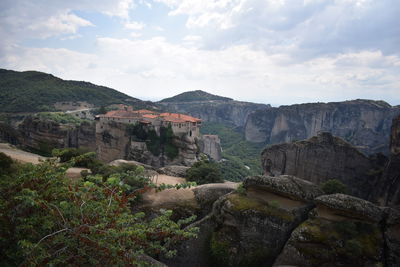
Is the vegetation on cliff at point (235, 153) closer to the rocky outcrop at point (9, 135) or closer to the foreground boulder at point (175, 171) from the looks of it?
the foreground boulder at point (175, 171)

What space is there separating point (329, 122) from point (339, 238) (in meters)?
92.2

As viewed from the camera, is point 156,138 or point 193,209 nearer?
point 193,209

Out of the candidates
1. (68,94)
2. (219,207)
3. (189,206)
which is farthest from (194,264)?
(68,94)

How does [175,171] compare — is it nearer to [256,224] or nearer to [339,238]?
[256,224]

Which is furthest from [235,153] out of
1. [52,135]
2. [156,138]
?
[52,135]

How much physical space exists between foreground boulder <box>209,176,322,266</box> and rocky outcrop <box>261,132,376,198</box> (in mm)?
14602

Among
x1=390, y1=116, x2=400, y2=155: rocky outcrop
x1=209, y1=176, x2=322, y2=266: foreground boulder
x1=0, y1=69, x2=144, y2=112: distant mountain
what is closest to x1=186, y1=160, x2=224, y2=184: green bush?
x1=209, y1=176, x2=322, y2=266: foreground boulder

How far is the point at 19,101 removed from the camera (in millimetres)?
86125

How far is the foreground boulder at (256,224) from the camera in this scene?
15.7 metres

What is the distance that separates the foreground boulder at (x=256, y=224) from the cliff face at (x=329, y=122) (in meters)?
60.6

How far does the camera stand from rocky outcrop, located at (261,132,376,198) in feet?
94.0

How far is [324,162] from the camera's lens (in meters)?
31.2

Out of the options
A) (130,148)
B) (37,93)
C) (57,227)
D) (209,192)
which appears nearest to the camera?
(57,227)

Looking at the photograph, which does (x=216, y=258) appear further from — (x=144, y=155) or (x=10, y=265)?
(x=144, y=155)
